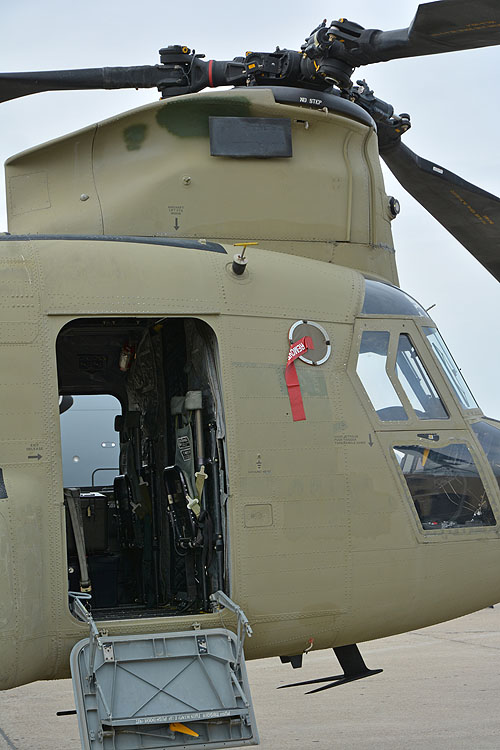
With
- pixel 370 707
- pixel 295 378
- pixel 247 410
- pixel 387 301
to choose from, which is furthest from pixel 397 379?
pixel 370 707

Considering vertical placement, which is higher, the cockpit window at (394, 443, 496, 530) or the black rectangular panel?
the black rectangular panel

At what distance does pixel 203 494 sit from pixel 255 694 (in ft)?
15.9

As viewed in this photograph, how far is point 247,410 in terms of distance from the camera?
5.80 metres

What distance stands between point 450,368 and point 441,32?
2198 millimetres

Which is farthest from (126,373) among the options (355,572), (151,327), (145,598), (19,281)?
(355,572)

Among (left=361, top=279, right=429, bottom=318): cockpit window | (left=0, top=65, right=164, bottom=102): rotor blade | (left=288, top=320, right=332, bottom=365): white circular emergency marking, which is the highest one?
(left=0, top=65, right=164, bottom=102): rotor blade

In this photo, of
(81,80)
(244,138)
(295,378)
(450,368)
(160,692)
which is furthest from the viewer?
(81,80)

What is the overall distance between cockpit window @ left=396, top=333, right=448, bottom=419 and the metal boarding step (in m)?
1.89

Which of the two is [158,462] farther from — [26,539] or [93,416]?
[93,416]

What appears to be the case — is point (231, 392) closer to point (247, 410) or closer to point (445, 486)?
point (247, 410)

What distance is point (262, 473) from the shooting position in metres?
5.74

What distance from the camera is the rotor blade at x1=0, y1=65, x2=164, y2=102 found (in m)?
7.35

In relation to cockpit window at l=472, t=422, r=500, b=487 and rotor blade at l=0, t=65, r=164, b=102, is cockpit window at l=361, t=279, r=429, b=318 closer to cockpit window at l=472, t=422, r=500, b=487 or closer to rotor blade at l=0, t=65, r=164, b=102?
cockpit window at l=472, t=422, r=500, b=487

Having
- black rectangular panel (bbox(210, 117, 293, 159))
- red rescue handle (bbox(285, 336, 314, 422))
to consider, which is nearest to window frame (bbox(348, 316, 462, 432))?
red rescue handle (bbox(285, 336, 314, 422))
